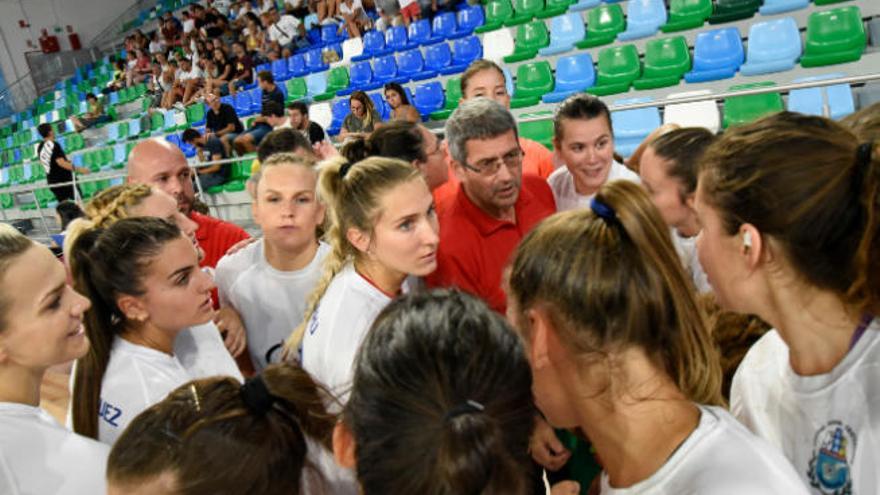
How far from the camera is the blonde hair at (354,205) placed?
184 cm

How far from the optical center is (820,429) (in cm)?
110

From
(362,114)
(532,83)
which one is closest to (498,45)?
(532,83)

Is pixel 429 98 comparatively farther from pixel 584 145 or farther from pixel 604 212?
pixel 604 212

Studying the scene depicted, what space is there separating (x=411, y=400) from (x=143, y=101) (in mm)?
15192

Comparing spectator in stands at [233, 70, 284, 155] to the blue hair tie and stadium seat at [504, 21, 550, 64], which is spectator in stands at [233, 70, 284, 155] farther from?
the blue hair tie

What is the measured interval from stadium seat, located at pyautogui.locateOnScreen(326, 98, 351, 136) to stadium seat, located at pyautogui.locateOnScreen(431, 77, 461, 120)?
1.74 meters

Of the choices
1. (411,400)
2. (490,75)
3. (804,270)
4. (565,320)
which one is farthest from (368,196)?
(490,75)

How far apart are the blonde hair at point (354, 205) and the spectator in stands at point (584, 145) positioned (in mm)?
1057

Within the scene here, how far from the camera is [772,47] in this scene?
5.39 m

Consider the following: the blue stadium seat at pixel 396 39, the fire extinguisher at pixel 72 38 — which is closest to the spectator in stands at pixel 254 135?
the blue stadium seat at pixel 396 39

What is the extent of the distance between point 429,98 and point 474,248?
5.81m

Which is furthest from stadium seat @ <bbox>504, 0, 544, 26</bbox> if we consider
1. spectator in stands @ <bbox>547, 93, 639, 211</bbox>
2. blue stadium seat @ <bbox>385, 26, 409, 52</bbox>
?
spectator in stands @ <bbox>547, 93, 639, 211</bbox>

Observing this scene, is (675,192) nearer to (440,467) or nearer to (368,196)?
(368,196)

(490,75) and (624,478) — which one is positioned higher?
(490,75)
